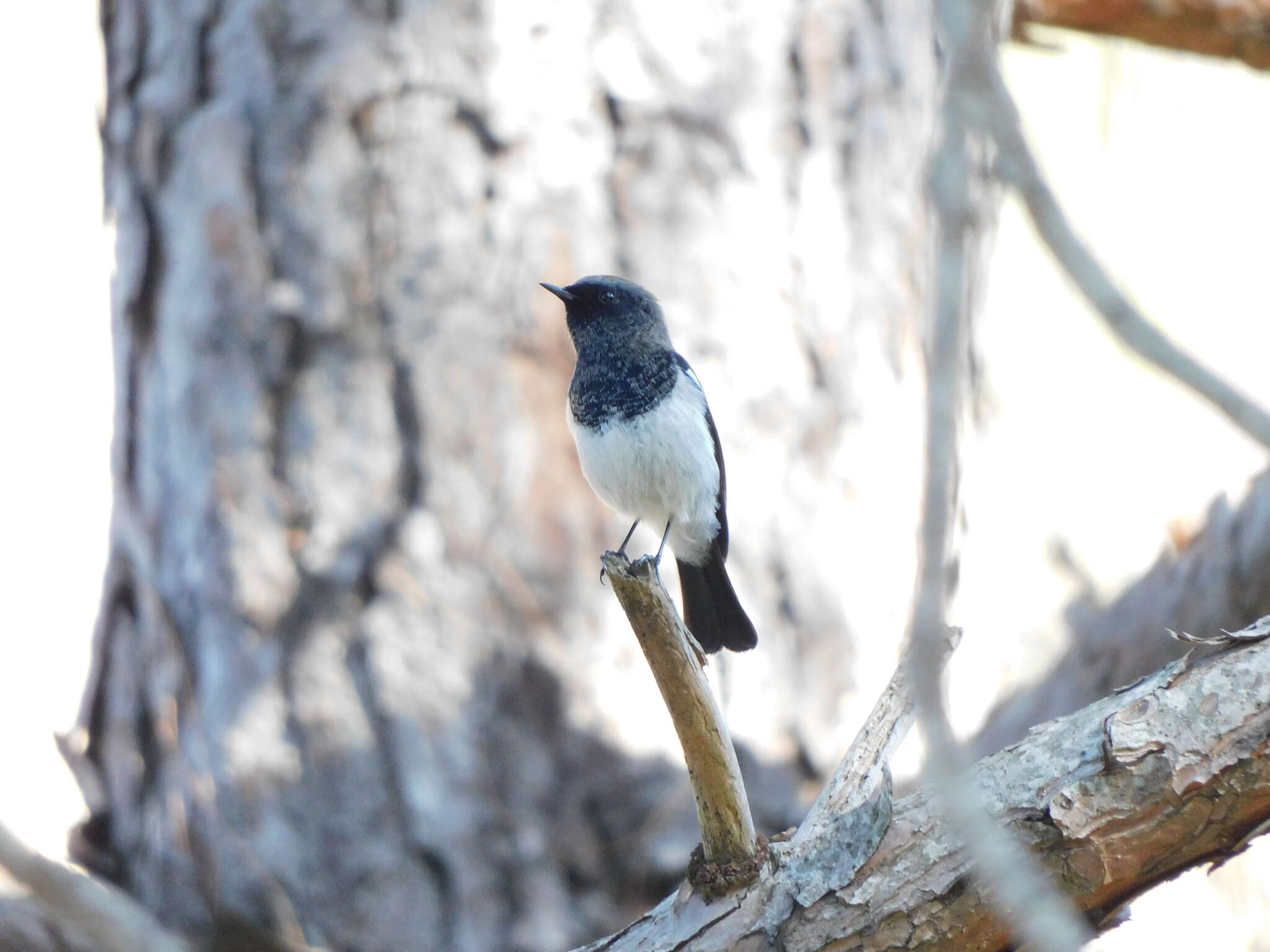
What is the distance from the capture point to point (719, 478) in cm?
328

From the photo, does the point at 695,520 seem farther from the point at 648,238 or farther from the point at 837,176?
→ the point at 837,176

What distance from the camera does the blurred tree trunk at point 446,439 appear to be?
3328 millimetres

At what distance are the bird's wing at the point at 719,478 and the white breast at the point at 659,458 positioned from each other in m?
0.02

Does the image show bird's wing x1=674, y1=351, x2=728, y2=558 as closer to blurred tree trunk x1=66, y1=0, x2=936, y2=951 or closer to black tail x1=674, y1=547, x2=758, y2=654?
black tail x1=674, y1=547, x2=758, y2=654

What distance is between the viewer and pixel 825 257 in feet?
12.2

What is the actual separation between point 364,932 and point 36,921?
35.3 inches

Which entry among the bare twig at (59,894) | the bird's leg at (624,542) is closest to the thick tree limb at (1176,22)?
the bird's leg at (624,542)

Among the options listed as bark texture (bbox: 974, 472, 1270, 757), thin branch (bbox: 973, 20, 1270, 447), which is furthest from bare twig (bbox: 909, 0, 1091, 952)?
bark texture (bbox: 974, 472, 1270, 757)

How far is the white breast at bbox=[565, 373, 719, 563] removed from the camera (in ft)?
10.1

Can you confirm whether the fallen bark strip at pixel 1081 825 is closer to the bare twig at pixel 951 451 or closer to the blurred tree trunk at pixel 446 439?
the bare twig at pixel 951 451

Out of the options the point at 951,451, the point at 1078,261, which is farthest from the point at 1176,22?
the point at 951,451

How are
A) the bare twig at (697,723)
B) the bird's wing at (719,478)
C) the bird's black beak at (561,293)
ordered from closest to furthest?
1. the bare twig at (697,723)
2. the bird's black beak at (561,293)
3. the bird's wing at (719,478)

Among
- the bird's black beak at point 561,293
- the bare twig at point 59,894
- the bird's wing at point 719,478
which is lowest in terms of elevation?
the bare twig at point 59,894

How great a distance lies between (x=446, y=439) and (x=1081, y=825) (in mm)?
2185
